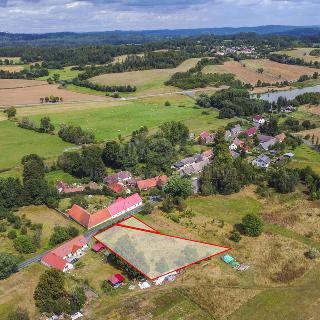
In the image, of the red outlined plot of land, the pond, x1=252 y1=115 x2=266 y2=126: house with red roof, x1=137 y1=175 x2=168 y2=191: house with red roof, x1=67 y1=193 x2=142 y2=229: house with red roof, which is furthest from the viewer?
the pond

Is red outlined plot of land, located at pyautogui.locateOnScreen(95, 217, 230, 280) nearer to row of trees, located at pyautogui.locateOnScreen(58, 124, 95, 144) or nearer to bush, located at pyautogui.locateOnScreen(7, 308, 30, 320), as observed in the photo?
bush, located at pyautogui.locateOnScreen(7, 308, 30, 320)

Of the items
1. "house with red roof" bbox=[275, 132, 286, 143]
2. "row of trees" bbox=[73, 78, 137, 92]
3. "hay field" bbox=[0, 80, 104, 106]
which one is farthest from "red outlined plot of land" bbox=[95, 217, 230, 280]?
"row of trees" bbox=[73, 78, 137, 92]

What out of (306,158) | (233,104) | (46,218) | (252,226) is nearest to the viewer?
(252,226)

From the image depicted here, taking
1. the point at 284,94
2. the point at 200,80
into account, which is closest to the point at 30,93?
the point at 200,80

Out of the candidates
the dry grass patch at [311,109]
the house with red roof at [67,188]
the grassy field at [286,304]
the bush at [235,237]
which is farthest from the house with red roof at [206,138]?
the grassy field at [286,304]

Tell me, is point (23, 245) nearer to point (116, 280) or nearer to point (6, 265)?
point (6, 265)
